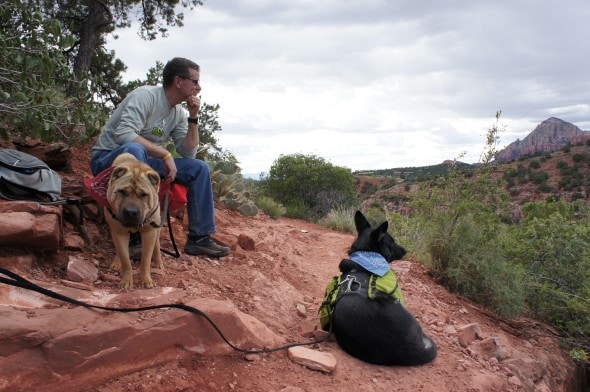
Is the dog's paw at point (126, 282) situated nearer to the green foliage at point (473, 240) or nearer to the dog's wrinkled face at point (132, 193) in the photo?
the dog's wrinkled face at point (132, 193)

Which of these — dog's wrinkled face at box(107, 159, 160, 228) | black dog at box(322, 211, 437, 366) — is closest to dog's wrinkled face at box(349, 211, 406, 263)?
black dog at box(322, 211, 437, 366)

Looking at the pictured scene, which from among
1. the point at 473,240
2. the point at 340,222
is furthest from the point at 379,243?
the point at 340,222

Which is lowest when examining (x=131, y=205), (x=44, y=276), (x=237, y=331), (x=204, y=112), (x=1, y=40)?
(x=237, y=331)

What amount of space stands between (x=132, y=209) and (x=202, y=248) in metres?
1.63

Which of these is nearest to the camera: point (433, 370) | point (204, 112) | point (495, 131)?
point (433, 370)

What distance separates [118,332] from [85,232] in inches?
69.3

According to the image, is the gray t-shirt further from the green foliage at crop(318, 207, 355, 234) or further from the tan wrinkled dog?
the green foliage at crop(318, 207, 355, 234)

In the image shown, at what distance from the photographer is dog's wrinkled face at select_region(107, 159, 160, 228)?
3.24m

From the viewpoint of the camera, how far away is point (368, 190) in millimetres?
34219

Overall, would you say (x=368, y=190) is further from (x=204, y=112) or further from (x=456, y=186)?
(x=456, y=186)

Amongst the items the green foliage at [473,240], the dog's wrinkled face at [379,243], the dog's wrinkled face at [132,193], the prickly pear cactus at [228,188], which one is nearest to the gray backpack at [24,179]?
the dog's wrinkled face at [132,193]

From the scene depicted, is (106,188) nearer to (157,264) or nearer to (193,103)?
(157,264)

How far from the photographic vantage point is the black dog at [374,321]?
3.64 m

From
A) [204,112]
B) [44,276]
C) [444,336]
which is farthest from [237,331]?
[204,112]
